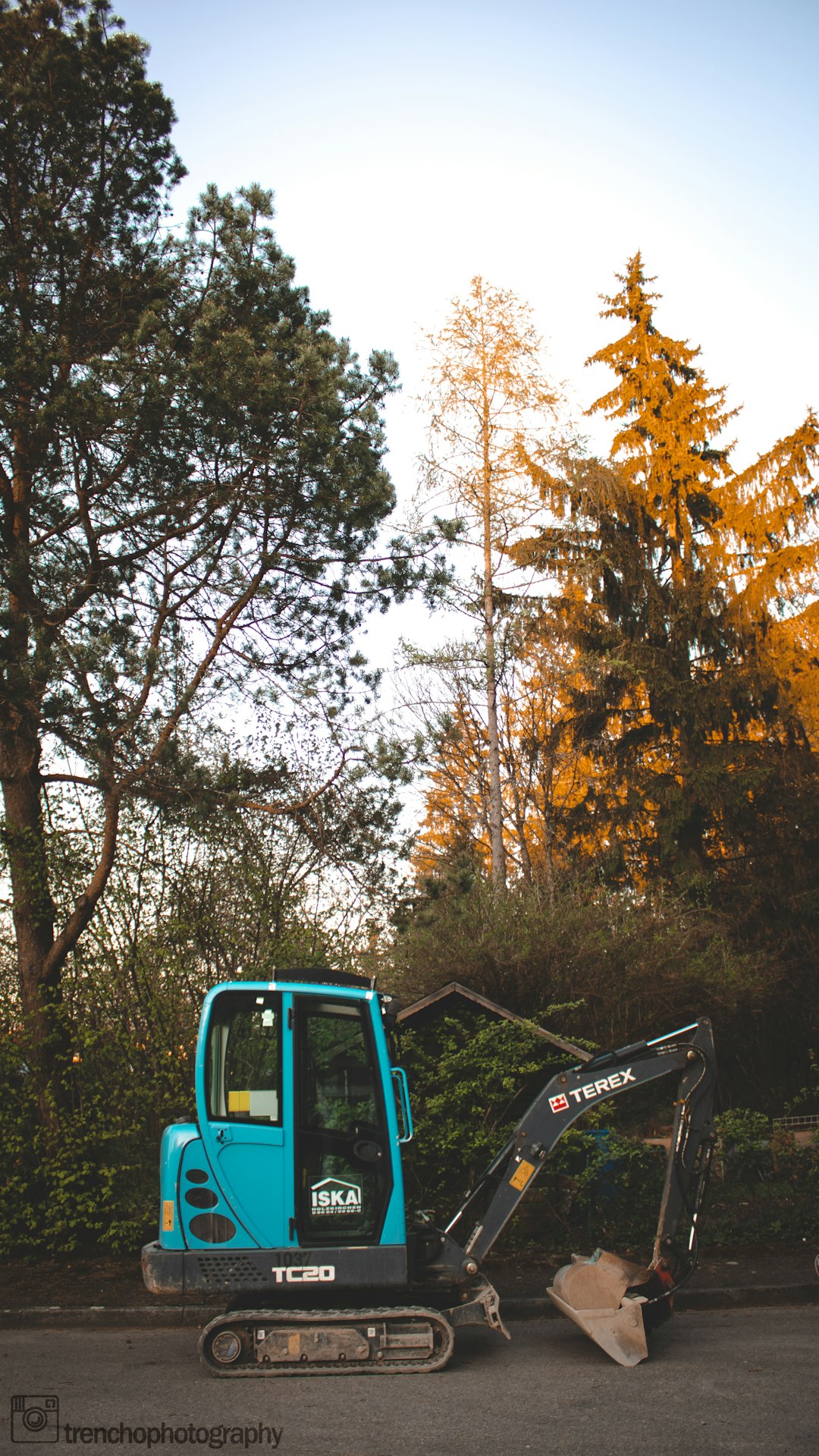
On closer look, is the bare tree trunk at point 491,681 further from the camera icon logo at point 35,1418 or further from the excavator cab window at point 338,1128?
the camera icon logo at point 35,1418

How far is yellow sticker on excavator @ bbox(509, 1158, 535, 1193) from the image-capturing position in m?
6.73

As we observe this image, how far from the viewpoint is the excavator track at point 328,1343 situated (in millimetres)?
6129

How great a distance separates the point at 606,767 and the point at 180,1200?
40.5 feet

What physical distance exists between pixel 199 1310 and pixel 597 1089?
4112 mm

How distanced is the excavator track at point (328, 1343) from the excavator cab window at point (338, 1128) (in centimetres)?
48

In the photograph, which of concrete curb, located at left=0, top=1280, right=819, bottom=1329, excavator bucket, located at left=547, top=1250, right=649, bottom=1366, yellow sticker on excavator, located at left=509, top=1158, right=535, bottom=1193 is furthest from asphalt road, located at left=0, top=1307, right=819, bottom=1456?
yellow sticker on excavator, located at left=509, top=1158, right=535, bottom=1193

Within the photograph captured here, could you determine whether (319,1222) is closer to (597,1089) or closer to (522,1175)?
(522,1175)

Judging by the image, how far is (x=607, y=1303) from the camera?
6469mm

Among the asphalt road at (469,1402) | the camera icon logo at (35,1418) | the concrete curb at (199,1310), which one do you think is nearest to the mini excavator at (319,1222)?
the asphalt road at (469,1402)

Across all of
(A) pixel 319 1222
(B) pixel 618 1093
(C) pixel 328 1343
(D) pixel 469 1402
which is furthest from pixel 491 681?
(D) pixel 469 1402

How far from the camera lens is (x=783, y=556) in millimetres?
16453

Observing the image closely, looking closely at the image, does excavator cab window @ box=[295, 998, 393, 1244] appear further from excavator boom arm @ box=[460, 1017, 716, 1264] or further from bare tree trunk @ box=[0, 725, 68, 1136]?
bare tree trunk @ box=[0, 725, 68, 1136]

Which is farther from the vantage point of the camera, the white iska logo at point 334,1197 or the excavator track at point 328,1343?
the white iska logo at point 334,1197

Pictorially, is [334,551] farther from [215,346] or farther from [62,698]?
[62,698]
